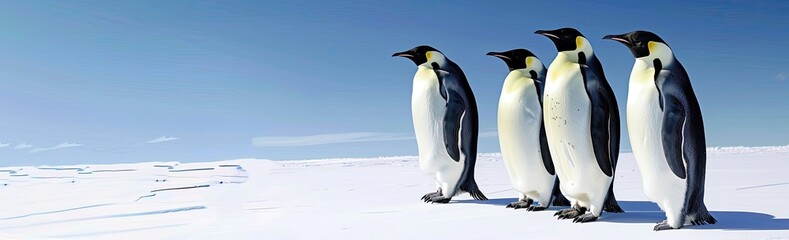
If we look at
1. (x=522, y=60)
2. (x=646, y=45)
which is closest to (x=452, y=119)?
(x=522, y=60)

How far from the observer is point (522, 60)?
17.0ft

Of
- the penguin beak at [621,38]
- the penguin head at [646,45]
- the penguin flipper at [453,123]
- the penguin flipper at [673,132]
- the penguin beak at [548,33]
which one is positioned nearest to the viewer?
the penguin flipper at [673,132]

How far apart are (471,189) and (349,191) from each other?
87.4 inches

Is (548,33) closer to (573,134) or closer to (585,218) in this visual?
(573,134)

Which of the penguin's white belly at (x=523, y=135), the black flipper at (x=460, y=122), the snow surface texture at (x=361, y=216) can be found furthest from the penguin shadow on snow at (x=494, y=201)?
the penguin's white belly at (x=523, y=135)

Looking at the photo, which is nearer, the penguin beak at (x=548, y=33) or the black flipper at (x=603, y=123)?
the black flipper at (x=603, y=123)

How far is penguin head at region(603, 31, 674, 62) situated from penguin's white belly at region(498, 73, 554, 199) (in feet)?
3.14

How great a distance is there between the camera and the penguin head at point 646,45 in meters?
3.97

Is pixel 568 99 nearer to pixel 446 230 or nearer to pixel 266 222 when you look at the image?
pixel 446 230

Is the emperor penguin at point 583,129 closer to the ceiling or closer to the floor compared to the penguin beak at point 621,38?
closer to the floor

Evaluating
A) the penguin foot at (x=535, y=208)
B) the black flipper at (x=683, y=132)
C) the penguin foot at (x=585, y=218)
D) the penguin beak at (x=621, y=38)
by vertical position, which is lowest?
the penguin foot at (x=585, y=218)

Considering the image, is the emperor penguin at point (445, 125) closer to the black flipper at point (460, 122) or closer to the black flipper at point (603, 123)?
the black flipper at point (460, 122)

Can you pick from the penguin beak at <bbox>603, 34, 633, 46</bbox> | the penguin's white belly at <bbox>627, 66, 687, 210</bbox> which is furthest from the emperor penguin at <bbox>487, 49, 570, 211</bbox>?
the penguin's white belly at <bbox>627, 66, 687, 210</bbox>

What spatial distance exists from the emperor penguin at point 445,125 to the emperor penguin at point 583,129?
118 cm
